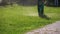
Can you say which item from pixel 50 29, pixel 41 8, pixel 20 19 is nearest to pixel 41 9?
pixel 41 8

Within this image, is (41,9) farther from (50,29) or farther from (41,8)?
(50,29)

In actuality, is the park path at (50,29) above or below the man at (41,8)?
below

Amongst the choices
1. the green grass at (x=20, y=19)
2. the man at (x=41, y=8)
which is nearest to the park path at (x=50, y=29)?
the green grass at (x=20, y=19)

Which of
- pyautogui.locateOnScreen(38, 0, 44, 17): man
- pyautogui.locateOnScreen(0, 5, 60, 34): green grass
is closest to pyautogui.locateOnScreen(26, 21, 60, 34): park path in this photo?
pyautogui.locateOnScreen(0, 5, 60, 34): green grass

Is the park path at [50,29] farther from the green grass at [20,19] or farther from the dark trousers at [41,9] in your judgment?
the dark trousers at [41,9]

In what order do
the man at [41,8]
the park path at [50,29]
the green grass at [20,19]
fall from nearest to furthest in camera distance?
the park path at [50,29]
the green grass at [20,19]
the man at [41,8]

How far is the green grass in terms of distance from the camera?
4336 mm

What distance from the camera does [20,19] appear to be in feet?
16.2

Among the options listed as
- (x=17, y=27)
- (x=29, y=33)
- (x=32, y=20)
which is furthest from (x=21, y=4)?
(x=29, y=33)

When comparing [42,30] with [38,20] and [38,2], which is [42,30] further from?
[38,2]

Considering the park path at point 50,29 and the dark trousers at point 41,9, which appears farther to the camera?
the dark trousers at point 41,9

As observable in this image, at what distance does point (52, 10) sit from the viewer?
5855 millimetres

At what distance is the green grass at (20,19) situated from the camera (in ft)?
14.2

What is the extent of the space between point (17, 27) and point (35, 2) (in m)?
1.23
